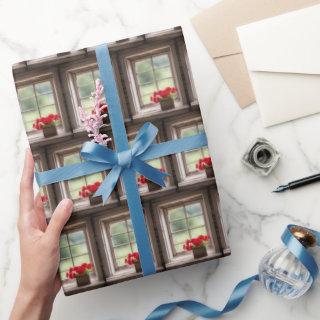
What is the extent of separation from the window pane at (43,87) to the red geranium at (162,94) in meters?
0.17

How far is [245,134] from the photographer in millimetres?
1001

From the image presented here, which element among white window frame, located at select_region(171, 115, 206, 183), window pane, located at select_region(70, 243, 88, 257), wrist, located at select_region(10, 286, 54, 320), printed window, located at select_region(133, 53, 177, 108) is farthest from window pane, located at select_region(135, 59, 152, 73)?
wrist, located at select_region(10, 286, 54, 320)

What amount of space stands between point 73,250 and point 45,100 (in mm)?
253

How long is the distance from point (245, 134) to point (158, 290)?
350 millimetres

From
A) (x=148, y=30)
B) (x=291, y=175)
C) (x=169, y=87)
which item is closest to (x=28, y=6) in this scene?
(x=148, y=30)

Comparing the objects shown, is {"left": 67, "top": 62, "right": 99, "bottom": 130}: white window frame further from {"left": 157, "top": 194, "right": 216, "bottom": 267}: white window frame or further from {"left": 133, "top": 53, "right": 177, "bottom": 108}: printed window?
{"left": 157, "top": 194, "right": 216, "bottom": 267}: white window frame

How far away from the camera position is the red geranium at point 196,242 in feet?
2.88

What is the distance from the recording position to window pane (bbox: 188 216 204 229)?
878mm

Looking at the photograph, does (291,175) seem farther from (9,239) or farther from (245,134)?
(9,239)

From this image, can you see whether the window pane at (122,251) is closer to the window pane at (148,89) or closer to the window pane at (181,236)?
the window pane at (181,236)

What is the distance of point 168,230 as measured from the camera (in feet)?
2.89

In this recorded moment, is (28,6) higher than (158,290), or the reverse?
(28,6)

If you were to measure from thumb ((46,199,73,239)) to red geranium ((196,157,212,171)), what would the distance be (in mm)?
220

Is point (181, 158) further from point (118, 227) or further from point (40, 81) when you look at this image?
point (40, 81)
